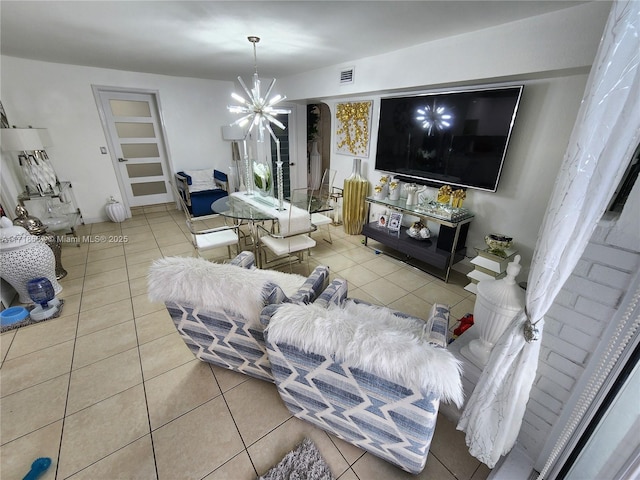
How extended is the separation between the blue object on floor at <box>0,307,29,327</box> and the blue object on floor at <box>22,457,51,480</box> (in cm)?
144

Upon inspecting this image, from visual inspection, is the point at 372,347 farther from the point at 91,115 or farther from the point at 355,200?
the point at 91,115

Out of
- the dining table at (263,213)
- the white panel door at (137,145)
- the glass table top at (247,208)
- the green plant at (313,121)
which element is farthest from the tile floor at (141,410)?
the green plant at (313,121)

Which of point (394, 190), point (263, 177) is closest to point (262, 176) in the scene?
point (263, 177)

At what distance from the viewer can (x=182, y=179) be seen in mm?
4391

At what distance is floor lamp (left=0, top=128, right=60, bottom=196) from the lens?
9.79 feet

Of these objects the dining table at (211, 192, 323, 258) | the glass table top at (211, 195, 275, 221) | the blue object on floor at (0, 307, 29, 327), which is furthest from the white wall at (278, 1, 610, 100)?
the blue object on floor at (0, 307, 29, 327)

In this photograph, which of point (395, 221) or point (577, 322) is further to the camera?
point (395, 221)

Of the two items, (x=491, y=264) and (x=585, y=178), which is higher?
(x=585, y=178)

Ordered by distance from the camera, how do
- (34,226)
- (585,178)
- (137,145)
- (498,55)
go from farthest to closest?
1. (137,145)
2. (34,226)
3. (498,55)
4. (585,178)

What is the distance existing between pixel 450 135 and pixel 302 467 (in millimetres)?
2926

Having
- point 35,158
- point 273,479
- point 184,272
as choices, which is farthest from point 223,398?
point 35,158

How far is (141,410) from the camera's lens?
1.52m

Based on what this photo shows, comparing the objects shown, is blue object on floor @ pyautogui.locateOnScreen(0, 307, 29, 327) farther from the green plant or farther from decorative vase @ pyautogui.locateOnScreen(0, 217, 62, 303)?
the green plant

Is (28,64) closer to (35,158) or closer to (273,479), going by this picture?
(35,158)
